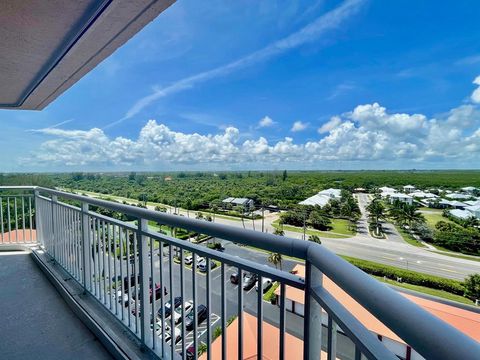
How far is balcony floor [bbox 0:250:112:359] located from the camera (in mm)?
1758

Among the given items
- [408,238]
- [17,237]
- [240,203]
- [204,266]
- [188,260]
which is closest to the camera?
[204,266]

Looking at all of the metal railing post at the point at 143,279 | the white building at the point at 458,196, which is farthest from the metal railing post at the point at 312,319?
the white building at the point at 458,196

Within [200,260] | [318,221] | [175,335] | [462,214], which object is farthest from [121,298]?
[462,214]

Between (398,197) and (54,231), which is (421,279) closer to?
(398,197)

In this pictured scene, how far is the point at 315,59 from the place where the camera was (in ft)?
46.8

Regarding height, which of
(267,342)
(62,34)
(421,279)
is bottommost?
(421,279)

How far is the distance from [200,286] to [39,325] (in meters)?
1.58

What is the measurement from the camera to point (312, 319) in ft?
2.53

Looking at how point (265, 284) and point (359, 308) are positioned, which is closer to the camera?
point (359, 308)

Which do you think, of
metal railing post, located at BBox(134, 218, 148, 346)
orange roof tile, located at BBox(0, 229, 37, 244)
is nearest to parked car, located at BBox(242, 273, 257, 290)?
metal railing post, located at BBox(134, 218, 148, 346)

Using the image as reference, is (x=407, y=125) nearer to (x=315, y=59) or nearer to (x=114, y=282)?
(x=114, y=282)

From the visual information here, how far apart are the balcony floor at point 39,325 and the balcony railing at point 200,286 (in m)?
0.24

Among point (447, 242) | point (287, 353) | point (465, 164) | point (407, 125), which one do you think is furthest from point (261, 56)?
point (287, 353)

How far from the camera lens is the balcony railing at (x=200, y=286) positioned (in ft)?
1.48
